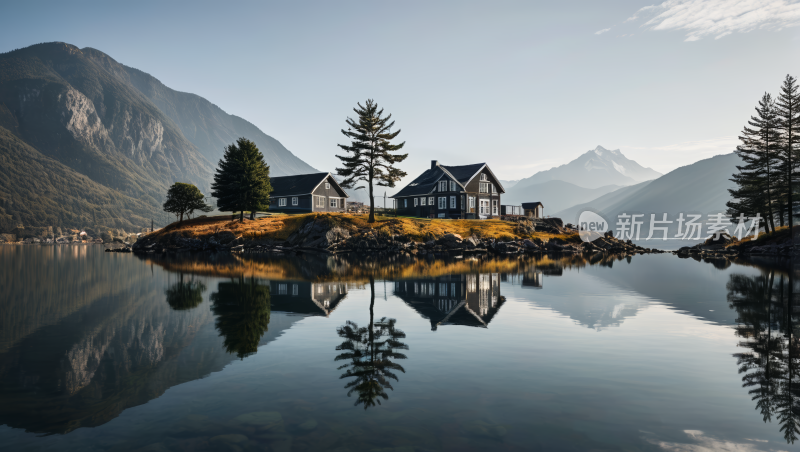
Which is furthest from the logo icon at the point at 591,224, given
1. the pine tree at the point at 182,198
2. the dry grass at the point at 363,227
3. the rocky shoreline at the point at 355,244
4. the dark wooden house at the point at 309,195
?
the pine tree at the point at 182,198

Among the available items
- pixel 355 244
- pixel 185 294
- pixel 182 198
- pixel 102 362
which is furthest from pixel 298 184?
pixel 102 362

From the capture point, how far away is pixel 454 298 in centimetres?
2120

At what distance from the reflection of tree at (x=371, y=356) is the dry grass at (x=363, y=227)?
53593 mm

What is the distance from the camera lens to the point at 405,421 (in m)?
7.53

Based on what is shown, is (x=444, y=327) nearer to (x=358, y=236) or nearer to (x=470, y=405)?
(x=470, y=405)

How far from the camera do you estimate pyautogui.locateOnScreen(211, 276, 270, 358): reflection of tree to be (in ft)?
42.8

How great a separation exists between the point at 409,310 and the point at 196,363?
881 centimetres

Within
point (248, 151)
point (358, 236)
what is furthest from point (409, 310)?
point (248, 151)

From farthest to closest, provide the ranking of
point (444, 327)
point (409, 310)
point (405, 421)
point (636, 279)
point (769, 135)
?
1. point (769, 135)
2. point (636, 279)
3. point (409, 310)
4. point (444, 327)
5. point (405, 421)

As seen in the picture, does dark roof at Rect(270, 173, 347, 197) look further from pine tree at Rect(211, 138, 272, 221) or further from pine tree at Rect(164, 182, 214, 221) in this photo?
pine tree at Rect(164, 182, 214, 221)

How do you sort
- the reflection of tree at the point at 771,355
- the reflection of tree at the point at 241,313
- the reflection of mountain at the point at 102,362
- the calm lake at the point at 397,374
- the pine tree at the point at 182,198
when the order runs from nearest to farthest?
the calm lake at the point at 397,374 < the reflection of tree at the point at 771,355 < the reflection of mountain at the point at 102,362 < the reflection of tree at the point at 241,313 < the pine tree at the point at 182,198

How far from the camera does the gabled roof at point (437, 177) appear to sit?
280 ft

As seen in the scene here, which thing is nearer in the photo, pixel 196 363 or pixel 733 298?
pixel 196 363

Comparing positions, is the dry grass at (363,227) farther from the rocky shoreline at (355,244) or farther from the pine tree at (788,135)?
the pine tree at (788,135)
